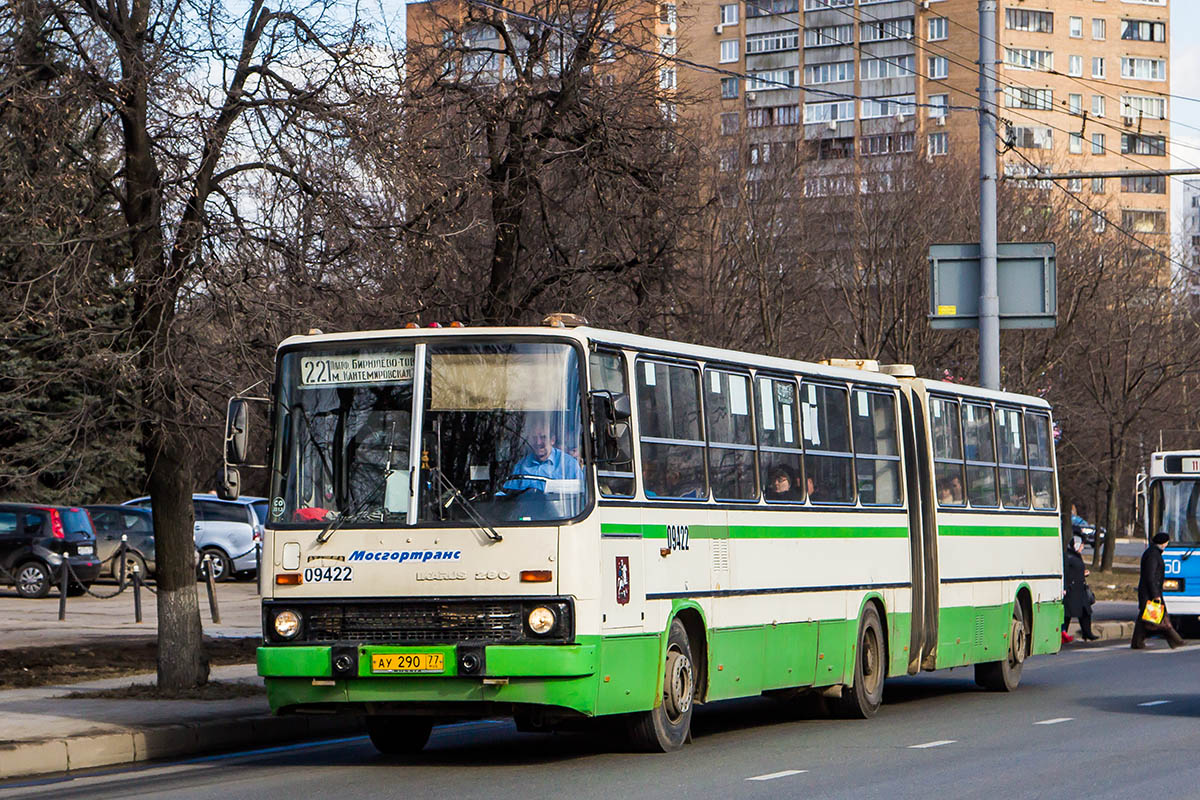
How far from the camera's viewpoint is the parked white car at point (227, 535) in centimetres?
3962

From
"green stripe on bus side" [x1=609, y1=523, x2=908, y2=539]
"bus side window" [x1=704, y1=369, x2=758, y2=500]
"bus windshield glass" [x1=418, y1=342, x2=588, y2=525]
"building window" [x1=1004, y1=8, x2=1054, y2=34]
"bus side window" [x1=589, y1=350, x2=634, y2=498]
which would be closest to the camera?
"bus windshield glass" [x1=418, y1=342, x2=588, y2=525]

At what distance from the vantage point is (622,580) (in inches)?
493

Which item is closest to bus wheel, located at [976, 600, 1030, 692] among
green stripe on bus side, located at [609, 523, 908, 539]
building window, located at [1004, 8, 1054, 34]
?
green stripe on bus side, located at [609, 523, 908, 539]

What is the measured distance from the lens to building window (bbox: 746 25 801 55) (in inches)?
3595

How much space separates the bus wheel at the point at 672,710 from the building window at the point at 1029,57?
8391 cm

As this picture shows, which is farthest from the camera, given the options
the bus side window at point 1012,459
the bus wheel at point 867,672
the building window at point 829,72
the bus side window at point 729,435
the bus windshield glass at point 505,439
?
the building window at point 829,72

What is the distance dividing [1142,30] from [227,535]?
73514mm

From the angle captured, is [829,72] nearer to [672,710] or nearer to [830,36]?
[830,36]

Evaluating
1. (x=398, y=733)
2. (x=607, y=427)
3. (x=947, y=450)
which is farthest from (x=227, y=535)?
(x=607, y=427)

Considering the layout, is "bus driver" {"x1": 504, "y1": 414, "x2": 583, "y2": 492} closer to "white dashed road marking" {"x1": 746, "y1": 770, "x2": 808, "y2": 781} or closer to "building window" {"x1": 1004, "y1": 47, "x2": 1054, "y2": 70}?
"white dashed road marking" {"x1": 746, "y1": 770, "x2": 808, "y2": 781}

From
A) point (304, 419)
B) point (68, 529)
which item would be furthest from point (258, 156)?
point (68, 529)

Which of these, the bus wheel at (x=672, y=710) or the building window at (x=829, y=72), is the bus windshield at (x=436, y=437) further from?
the building window at (x=829, y=72)

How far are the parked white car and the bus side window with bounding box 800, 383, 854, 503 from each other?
24.6m

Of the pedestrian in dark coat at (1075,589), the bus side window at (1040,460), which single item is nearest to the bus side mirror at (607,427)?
the bus side window at (1040,460)
